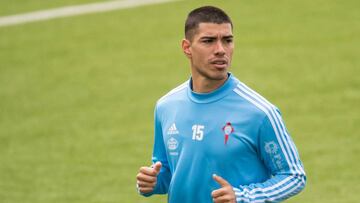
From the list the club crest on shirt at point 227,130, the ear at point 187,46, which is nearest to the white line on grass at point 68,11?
the ear at point 187,46

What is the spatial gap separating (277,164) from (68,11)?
1231 centimetres

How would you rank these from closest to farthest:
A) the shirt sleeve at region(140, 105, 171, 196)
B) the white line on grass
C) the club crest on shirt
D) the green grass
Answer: the club crest on shirt, the shirt sleeve at region(140, 105, 171, 196), the white line on grass, the green grass

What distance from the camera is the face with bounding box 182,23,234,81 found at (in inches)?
228

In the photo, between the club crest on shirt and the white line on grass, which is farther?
the white line on grass

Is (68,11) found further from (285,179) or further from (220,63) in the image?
(285,179)

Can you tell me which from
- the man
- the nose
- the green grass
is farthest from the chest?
the green grass

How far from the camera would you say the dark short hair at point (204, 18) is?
5875mm

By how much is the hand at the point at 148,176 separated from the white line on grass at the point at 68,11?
461 inches

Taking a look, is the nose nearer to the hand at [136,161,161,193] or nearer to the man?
the man

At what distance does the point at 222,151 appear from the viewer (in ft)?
18.8

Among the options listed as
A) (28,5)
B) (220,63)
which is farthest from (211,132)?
(28,5)

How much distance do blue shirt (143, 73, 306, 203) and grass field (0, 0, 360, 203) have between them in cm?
484

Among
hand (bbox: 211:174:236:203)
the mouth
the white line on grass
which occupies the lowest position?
hand (bbox: 211:174:236:203)

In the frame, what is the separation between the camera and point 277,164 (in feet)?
18.7
